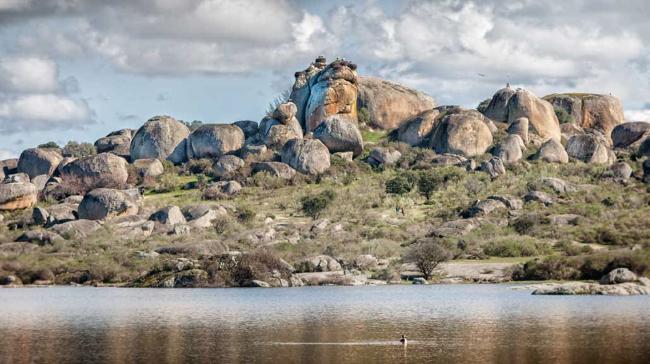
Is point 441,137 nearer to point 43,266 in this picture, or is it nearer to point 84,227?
point 84,227

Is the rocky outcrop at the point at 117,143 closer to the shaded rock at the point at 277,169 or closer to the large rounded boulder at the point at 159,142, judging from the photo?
the large rounded boulder at the point at 159,142

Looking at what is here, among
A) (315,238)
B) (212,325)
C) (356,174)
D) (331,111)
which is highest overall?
(331,111)

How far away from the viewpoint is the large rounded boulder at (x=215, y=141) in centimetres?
11050

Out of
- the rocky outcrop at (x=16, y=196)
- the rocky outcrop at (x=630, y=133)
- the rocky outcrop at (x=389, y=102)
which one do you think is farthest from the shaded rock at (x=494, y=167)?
the rocky outcrop at (x=16, y=196)

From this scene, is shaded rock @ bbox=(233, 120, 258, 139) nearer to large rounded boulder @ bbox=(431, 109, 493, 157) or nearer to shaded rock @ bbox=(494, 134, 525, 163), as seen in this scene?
large rounded boulder @ bbox=(431, 109, 493, 157)

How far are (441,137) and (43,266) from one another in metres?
48.5

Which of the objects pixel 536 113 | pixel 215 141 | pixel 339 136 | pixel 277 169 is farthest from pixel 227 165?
pixel 536 113

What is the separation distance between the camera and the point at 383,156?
10512 cm

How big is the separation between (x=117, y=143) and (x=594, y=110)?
56.9 m

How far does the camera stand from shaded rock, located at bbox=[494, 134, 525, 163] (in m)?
102

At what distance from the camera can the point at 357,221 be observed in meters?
84.0

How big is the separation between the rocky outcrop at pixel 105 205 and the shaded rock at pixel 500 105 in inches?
1799

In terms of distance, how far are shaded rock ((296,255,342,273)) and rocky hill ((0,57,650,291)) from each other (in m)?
0.13

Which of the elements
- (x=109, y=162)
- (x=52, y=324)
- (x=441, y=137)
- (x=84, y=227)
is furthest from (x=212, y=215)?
(x=52, y=324)
